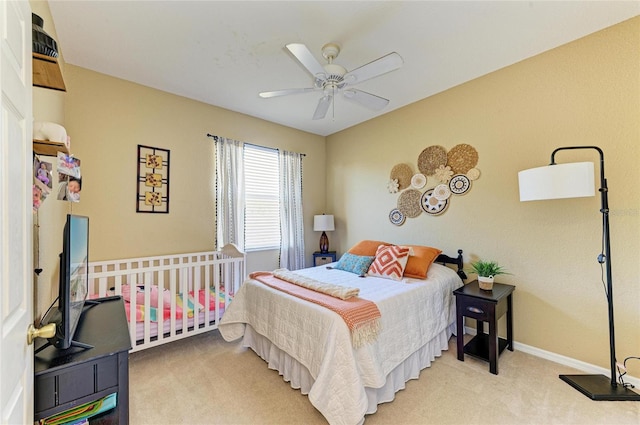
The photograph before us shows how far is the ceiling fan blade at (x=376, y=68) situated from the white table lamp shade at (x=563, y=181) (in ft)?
4.43

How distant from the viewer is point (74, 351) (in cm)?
113

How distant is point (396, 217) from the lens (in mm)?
3508

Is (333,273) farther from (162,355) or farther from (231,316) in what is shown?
(162,355)

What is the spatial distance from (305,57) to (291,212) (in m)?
2.55

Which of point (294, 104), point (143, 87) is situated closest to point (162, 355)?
point (143, 87)

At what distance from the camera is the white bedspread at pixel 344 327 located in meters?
1.62

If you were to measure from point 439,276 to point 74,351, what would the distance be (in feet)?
8.81

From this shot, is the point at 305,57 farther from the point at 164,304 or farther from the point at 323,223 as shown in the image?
the point at 323,223

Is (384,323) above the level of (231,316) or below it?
above

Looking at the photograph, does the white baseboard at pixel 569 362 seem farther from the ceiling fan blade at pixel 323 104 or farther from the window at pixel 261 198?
the window at pixel 261 198

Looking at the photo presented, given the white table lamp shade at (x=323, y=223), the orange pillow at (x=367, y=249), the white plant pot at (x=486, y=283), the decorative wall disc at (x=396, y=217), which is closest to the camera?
the white plant pot at (x=486, y=283)

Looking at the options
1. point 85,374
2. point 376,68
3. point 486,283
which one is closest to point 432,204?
point 486,283

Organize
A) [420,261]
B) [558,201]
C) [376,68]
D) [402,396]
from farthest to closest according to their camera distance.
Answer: [420,261] < [558,201] < [402,396] < [376,68]

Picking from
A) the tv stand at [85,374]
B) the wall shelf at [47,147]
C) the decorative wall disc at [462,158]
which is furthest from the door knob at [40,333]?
the decorative wall disc at [462,158]
